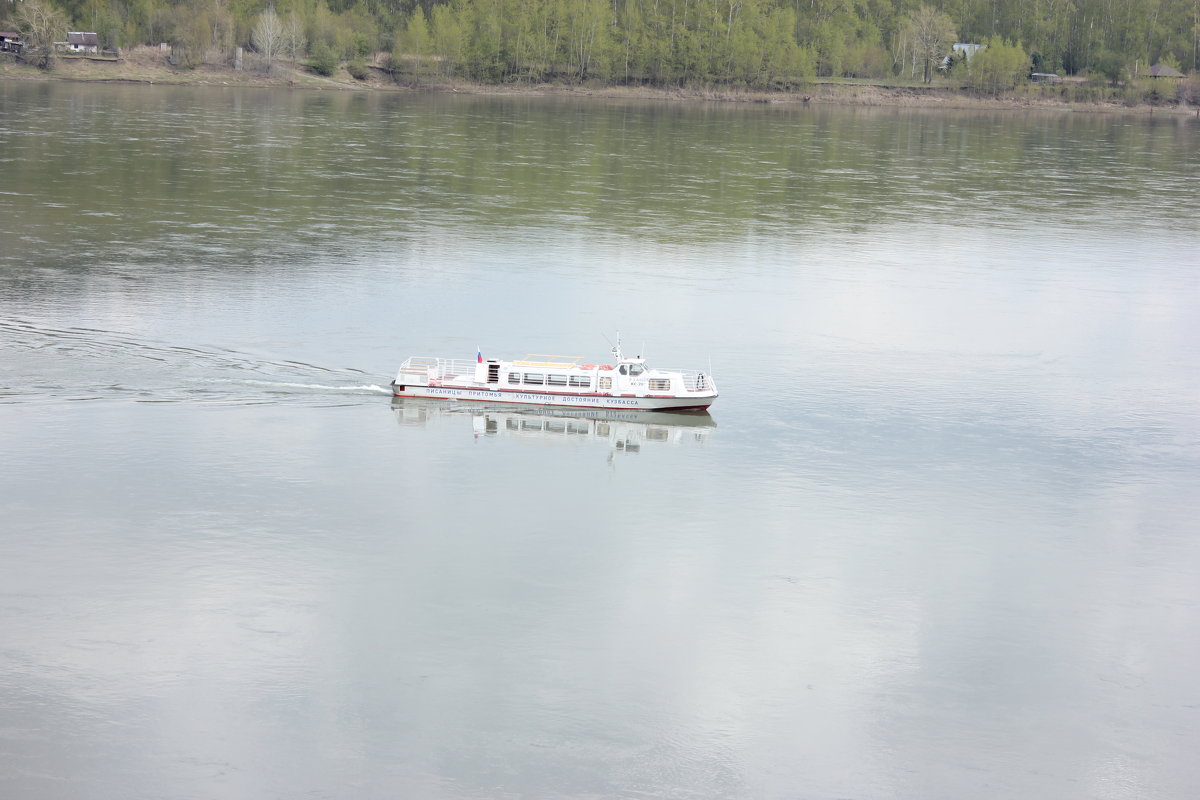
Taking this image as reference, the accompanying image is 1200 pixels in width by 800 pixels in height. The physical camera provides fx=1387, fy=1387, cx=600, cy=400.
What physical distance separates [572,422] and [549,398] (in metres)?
1.29

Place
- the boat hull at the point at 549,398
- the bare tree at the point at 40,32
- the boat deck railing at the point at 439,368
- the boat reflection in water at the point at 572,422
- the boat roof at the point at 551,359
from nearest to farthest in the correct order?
the boat reflection in water at the point at 572,422
the boat hull at the point at 549,398
the boat deck railing at the point at 439,368
the boat roof at the point at 551,359
the bare tree at the point at 40,32

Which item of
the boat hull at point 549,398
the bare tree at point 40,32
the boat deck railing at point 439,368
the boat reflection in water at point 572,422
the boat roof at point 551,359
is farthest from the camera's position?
the bare tree at point 40,32

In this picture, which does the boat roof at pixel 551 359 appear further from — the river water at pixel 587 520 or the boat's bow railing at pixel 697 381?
the boat's bow railing at pixel 697 381

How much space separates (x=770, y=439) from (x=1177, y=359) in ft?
79.8

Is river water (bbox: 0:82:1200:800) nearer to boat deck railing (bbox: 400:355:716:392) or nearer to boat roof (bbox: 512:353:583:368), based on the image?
boat deck railing (bbox: 400:355:716:392)

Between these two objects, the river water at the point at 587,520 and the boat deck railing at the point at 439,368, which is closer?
the river water at the point at 587,520

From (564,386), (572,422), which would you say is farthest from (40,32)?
(572,422)

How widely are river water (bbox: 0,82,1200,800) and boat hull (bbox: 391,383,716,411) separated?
27.4 inches

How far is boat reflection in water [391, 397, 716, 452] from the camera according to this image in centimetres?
4775

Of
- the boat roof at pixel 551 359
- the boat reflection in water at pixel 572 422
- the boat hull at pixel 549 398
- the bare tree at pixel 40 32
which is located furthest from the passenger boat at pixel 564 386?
the bare tree at pixel 40 32

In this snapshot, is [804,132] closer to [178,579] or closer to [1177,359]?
[1177,359]

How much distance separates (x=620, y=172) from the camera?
11181 centimetres

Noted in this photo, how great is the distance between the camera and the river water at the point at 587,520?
28781 mm

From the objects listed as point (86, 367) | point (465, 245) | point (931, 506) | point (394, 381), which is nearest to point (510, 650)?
point (931, 506)
